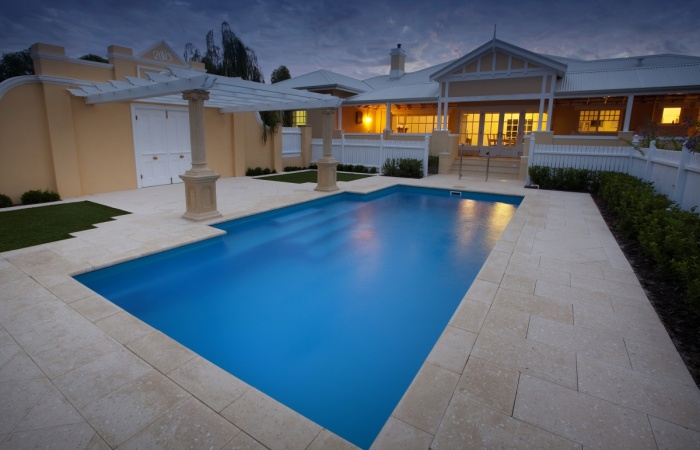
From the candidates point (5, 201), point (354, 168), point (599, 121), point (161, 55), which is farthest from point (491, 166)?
point (5, 201)

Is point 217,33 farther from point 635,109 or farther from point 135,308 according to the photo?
point 635,109

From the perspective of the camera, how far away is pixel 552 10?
51.8ft

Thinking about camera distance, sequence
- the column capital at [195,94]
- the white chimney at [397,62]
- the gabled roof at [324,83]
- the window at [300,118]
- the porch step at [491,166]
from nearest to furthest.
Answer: the column capital at [195,94] < the porch step at [491,166] < the gabled roof at [324,83] < the window at [300,118] < the white chimney at [397,62]

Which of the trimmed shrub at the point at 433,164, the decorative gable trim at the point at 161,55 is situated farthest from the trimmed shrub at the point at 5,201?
the trimmed shrub at the point at 433,164

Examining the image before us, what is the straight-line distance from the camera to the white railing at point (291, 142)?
1708 cm

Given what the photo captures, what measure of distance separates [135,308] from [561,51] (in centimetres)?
3089

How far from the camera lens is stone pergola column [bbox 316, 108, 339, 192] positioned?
37.1 ft

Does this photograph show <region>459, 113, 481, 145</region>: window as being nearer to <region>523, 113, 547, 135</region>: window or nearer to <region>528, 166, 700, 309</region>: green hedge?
<region>523, 113, 547, 135</region>: window

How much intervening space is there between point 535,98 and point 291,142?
11043mm

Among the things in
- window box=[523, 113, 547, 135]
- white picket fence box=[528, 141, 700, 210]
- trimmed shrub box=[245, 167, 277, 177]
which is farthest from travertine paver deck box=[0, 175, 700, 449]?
window box=[523, 113, 547, 135]

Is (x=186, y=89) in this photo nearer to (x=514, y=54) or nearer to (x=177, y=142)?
(x=177, y=142)

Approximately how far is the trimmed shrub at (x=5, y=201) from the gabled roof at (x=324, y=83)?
544 inches

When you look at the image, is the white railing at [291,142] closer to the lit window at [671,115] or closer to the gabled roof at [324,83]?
the gabled roof at [324,83]

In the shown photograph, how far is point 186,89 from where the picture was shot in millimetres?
7008
